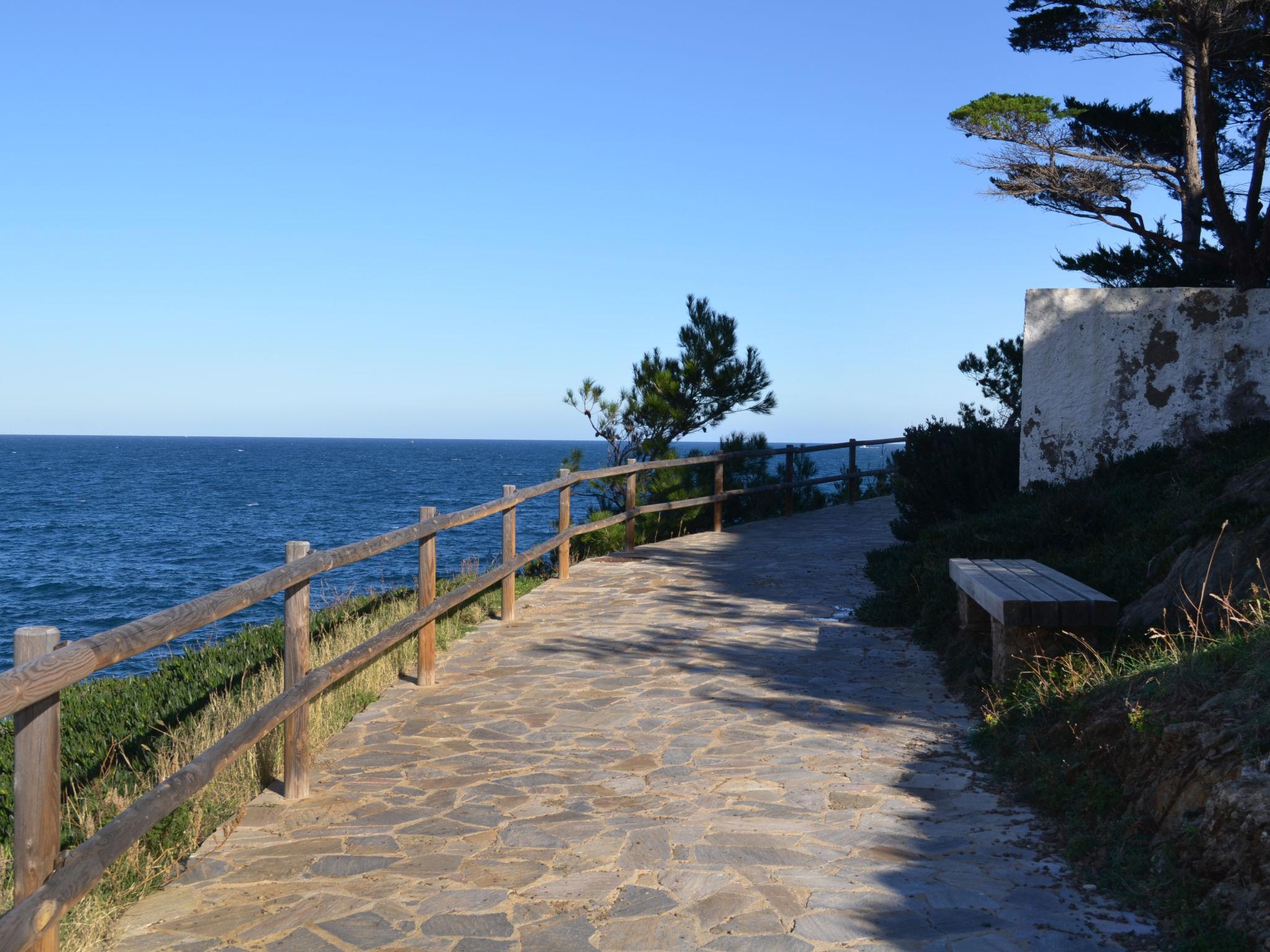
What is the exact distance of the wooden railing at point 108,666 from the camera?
2.95m

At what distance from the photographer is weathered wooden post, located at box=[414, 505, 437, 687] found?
23.5ft

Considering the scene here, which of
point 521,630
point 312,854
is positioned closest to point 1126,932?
point 312,854

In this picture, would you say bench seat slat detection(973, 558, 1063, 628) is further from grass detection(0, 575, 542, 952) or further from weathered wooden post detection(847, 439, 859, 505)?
weathered wooden post detection(847, 439, 859, 505)

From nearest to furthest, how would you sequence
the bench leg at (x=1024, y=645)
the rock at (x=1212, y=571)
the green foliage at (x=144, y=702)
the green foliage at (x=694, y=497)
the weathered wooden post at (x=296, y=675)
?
the weathered wooden post at (x=296, y=675) < the bench leg at (x=1024, y=645) < the rock at (x=1212, y=571) < the green foliage at (x=144, y=702) < the green foliage at (x=694, y=497)

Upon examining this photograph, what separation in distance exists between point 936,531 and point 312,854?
26.0ft

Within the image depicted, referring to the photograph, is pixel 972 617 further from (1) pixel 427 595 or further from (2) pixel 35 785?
(2) pixel 35 785

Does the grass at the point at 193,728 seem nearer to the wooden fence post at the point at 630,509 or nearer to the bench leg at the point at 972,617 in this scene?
the wooden fence post at the point at 630,509

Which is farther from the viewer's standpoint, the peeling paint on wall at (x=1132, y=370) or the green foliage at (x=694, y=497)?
the green foliage at (x=694, y=497)

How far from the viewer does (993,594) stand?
20.1 ft

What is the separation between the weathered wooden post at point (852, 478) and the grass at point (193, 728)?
824 cm

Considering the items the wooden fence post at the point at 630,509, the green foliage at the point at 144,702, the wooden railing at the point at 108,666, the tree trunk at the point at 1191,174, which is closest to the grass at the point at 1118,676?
the wooden railing at the point at 108,666

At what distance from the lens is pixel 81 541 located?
3844 centimetres

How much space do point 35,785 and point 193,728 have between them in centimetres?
419

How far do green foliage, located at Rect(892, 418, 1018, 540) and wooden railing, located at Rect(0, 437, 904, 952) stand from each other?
722 centimetres
